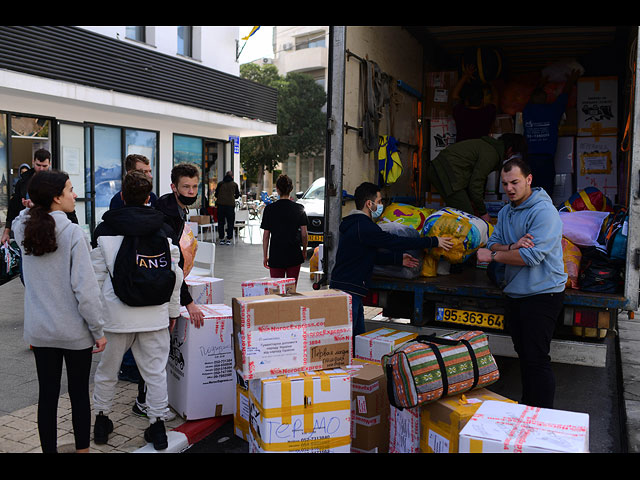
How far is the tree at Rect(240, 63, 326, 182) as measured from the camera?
35.0 metres

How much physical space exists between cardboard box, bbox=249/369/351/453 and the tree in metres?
32.0

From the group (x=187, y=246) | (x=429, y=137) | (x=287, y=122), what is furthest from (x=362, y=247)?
(x=287, y=122)

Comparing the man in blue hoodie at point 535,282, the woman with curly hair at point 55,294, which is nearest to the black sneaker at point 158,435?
the woman with curly hair at point 55,294

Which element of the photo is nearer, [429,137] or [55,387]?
[55,387]

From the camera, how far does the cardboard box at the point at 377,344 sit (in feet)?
13.3

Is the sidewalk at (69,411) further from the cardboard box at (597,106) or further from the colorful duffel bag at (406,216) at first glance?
the cardboard box at (597,106)

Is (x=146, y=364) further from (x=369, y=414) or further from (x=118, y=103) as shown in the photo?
(x=118, y=103)

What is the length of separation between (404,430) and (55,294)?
199 cm

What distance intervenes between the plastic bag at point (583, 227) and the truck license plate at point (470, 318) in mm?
844

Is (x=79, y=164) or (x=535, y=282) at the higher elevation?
(x=79, y=164)

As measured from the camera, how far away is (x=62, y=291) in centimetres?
299

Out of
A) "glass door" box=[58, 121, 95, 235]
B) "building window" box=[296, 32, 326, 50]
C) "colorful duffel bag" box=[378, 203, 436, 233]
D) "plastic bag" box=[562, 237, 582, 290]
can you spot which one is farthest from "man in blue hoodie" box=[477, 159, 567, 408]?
"building window" box=[296, 32, 326, 50]

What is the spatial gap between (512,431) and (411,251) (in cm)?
249
